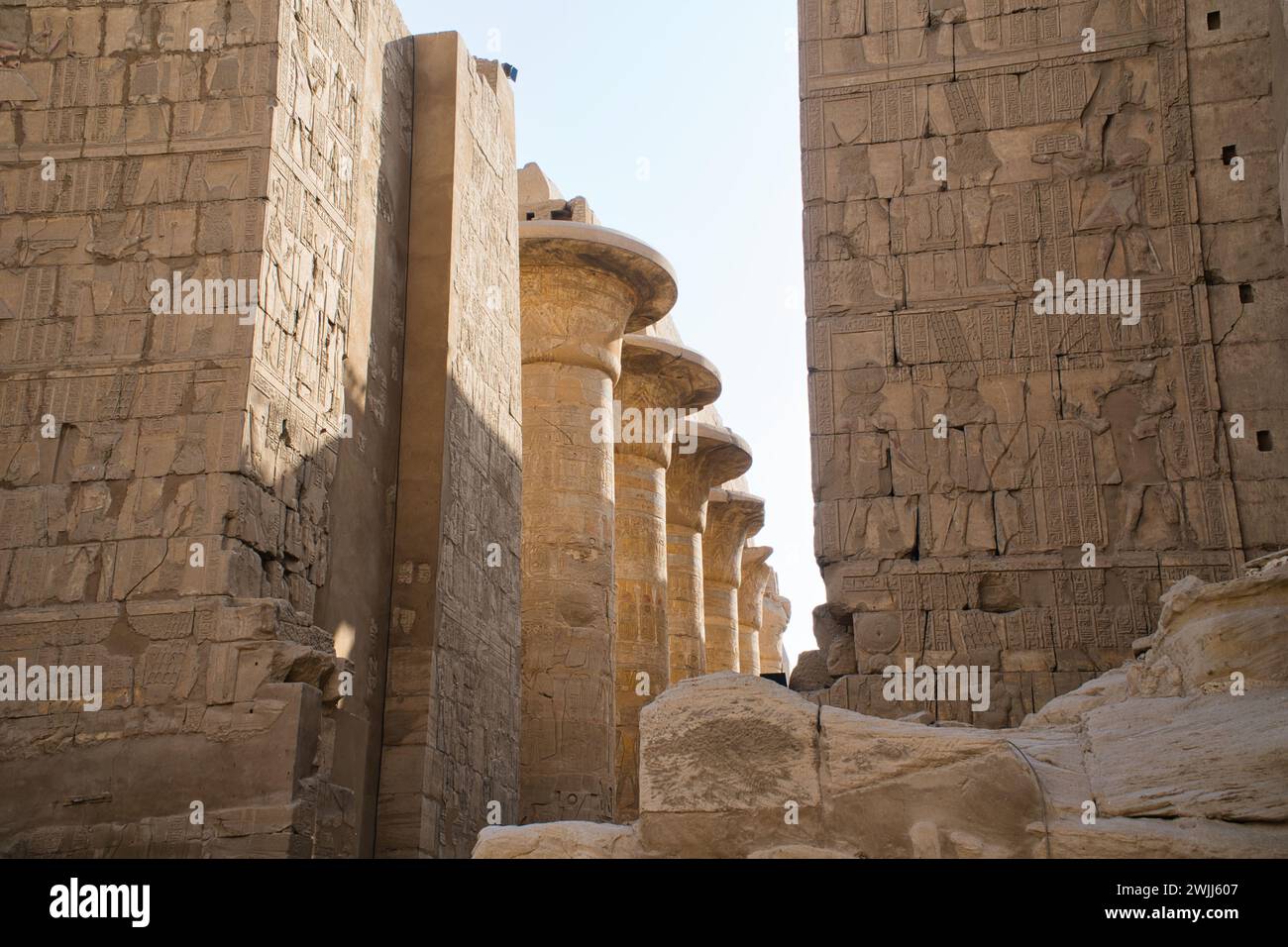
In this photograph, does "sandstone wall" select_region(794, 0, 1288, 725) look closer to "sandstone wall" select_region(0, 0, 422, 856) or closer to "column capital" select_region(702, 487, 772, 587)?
"sandstone wall" select_region(0, 0, 422, 856)

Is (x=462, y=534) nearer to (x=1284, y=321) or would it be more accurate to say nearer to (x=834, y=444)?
(x=834, y=444)

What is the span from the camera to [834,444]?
430 inches

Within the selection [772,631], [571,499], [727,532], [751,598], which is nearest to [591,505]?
[571,499]

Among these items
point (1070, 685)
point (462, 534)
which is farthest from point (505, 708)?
point (1070, 685)

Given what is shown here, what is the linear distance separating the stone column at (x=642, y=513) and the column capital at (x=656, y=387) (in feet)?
0.04

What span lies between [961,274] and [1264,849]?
664 centimetres

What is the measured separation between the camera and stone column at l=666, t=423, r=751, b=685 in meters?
20.9

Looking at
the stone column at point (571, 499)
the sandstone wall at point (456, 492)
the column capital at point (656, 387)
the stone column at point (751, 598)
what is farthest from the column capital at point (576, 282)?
the stone column at point (751, 598)

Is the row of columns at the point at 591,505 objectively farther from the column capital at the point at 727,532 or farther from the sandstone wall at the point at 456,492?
the column capital at the point at 727,532

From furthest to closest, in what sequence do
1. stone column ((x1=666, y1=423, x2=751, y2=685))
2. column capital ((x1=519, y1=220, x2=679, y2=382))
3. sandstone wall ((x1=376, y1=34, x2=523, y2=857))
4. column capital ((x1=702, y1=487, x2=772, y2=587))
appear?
column capital ((x1=702, y1=487, x2=772, y2=587)), stone column ((x1=666, y1=423, x2=751, y2=685)), column capital ((x1=519, y1=220, x2=679, y2=382)), sandstone wall ((x1=376, y1=34, x2=523, y2=857))

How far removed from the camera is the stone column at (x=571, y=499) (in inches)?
593

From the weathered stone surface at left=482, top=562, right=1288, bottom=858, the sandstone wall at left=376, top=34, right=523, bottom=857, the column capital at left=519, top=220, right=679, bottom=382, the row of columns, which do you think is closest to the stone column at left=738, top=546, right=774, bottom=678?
the row of columns

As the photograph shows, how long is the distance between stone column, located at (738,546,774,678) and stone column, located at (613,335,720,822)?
8.66m
